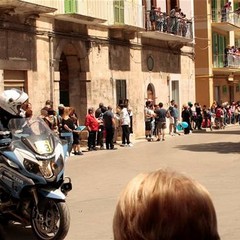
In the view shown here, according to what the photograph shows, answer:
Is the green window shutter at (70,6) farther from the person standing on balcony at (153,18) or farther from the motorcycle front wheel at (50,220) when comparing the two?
the motorcycle front wheel at (50,220)

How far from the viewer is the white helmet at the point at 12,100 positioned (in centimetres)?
788

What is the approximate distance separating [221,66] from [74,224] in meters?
34.0

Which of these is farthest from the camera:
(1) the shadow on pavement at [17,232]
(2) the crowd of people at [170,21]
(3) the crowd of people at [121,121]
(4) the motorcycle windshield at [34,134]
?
(2) the crowd of people at [170,21]

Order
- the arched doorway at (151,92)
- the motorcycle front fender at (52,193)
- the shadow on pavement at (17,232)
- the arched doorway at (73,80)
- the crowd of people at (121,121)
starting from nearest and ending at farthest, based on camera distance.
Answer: the motorcycle front fender at (52,193) < the shadow on pavement at (17,232) < the crowd of people at (121,121) < the arched doorway at (73,80) < the arched doorway at (151,92)

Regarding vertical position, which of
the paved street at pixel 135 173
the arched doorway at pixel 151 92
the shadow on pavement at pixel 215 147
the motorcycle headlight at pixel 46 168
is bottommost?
the shadow on pavement at pixel 215 147

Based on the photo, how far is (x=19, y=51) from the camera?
747 inches

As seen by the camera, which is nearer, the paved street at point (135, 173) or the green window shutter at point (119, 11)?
the paved street at point (135, 173)

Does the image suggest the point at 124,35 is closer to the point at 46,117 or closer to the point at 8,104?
the point at 46,117

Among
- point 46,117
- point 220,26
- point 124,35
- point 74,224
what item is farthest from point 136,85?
point 74,224

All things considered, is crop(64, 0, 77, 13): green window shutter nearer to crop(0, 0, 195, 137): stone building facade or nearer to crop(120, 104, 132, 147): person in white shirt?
crop(0, 0, 195, 137): stone building facade

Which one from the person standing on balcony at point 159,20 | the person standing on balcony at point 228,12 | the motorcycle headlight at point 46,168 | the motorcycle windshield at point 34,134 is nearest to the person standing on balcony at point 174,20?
the person standing on balcony at point 159,20

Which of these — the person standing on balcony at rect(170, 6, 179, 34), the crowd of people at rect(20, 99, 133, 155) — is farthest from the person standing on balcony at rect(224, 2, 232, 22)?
the crowd of people at rect(20, 99, 133, 155)

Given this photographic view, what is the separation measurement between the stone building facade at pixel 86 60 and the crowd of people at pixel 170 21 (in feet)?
1.21

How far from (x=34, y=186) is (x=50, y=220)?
0.44 meters
